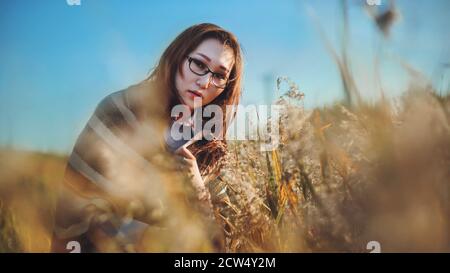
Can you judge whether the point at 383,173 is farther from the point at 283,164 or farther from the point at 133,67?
the point at 133,67

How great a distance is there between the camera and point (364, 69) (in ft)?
7.59

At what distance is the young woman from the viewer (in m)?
2.22

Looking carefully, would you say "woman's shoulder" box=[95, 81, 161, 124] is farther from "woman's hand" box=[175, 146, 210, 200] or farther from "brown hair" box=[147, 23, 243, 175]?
"woman's hand" box=[175, 146, 210, 200]

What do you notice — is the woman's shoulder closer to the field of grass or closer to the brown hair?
the brown hair

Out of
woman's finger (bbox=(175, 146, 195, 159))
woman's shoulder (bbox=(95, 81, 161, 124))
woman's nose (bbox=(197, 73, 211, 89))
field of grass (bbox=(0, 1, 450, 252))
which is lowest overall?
field of grass (bbox=(0, 1, 450, 252))

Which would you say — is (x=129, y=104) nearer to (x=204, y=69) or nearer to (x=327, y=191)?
(x=204, y=69)

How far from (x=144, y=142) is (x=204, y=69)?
0.43 metres

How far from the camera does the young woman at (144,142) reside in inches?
87.5

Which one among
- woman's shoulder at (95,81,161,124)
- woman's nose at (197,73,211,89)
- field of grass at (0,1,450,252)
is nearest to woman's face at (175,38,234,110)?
woman's nose at (197,73,211,89)

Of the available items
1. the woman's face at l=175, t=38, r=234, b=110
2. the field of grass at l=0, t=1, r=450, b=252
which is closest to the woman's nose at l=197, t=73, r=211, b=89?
the woman's face at l=175, t=38, r=234, b=110

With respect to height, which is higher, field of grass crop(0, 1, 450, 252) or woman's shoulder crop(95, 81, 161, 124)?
woman's shoulder crop(95, 81, 161, 124)

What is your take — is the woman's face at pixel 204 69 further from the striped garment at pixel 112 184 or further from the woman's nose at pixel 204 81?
the striped garment at pixel 112 184

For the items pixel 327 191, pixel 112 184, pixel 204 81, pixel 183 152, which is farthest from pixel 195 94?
pixel 327 191

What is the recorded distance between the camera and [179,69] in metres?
2.28
